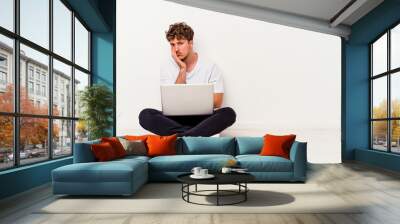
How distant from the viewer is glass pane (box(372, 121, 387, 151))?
834cm

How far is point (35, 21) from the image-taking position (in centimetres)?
570

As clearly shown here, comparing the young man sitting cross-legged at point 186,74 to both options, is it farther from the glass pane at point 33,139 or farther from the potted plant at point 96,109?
the glass pane at point 33,139

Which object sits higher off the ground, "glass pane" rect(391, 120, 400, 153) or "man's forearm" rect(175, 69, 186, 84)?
"man's forearm" rect(175, 69, 186, 84)

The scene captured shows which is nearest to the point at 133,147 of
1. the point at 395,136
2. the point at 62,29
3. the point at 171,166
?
the point at 171,166

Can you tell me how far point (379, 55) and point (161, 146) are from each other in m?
5.58

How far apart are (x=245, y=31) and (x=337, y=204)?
18.1 ft

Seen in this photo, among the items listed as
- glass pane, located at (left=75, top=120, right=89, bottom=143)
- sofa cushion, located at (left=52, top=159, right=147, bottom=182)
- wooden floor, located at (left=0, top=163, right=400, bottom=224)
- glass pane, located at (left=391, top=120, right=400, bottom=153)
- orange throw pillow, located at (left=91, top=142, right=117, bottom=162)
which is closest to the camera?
wooden floor, located at (left=0, top=163, right=400, bottom=224)

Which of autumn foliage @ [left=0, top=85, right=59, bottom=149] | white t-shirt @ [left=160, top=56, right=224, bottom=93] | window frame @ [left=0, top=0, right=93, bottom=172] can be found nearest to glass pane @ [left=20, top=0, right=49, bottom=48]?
window frame @ [left=0, top=0, right=93, bottom=172]

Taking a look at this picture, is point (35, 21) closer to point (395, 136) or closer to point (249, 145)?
point (249, 145)

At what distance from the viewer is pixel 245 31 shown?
8945 millimetres

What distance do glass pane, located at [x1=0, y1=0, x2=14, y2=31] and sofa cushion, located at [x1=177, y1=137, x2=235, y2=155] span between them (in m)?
3.19

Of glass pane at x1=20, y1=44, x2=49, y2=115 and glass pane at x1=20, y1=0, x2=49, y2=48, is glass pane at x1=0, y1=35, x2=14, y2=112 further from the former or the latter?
glass pane at x1=20, y1=0, x2=49, y2=48

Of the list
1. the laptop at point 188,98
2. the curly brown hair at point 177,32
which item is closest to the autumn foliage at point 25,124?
the laptop at point 188,98

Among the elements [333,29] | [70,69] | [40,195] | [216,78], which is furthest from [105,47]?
[333,29]
